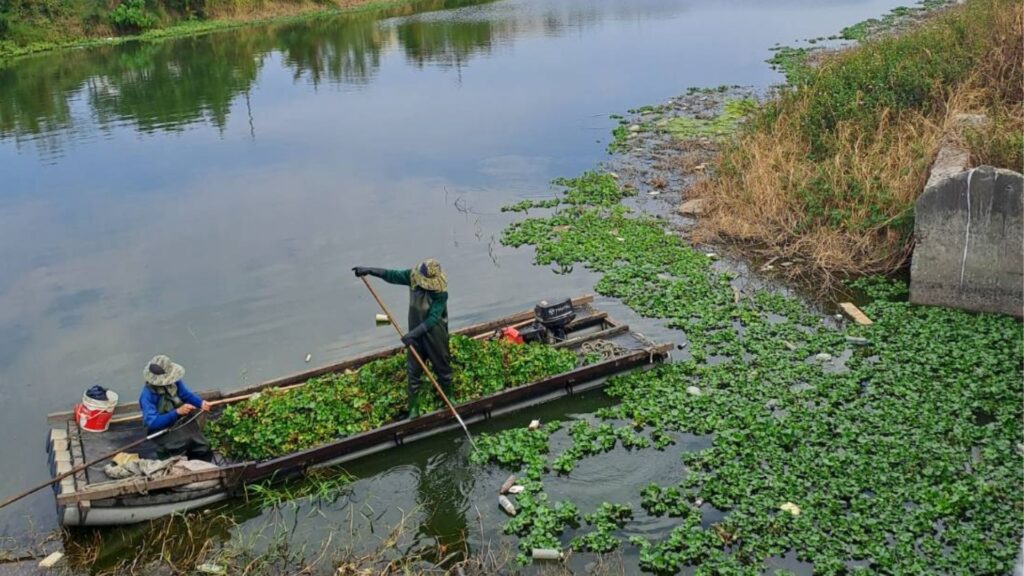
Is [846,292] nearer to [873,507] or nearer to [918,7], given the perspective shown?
[873,507]

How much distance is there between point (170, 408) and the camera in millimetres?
8695

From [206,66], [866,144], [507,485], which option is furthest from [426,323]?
[206,66]

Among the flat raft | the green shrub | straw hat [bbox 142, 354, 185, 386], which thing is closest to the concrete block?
Result: the flat raft

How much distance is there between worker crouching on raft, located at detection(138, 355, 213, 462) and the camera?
8.49 m

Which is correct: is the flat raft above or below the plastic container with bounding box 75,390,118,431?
below

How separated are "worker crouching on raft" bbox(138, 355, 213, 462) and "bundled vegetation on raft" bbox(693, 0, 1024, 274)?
8.99 m

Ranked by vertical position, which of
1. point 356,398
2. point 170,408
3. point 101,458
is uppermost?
point 170,408

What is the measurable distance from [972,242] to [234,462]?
953cm

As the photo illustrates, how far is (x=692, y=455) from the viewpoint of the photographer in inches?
344

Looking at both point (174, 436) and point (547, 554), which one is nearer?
point (547, 554)

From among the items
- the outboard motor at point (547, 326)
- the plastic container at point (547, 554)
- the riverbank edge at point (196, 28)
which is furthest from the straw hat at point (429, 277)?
the riverbank edge at point (196, 28)

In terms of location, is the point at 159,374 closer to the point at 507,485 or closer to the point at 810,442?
the point at 507,485

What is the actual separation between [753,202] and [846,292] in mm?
2919

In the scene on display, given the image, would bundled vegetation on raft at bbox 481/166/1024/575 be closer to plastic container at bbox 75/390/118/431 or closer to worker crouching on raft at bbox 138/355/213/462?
worker crouching on raft at bbox 138/355/213/462
